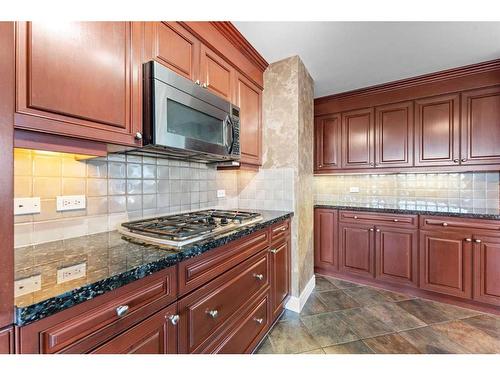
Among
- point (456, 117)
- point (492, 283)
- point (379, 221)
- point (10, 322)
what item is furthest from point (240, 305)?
point (456, 117)

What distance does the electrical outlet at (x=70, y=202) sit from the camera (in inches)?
45.5

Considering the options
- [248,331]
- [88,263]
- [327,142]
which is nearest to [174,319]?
[88,263]

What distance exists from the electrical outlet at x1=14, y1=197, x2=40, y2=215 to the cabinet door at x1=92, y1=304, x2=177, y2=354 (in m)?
0.75

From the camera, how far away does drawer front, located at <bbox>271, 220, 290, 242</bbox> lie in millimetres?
1833

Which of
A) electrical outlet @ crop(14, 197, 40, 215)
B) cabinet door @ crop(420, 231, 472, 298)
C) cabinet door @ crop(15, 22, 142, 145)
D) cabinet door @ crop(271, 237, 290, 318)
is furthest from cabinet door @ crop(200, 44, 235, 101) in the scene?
cabinet door @ crop(420, 231, 472, 298)

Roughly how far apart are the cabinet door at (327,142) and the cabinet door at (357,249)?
841 millimetres

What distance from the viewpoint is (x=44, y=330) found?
0.59 meters

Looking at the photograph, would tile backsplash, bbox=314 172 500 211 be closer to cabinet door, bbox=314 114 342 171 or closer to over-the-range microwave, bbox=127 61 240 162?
cabinet door, bbox=314 114 342 171

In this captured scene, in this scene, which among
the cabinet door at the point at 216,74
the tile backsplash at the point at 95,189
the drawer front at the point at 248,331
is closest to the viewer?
the tile backsplash at the point at 95,189

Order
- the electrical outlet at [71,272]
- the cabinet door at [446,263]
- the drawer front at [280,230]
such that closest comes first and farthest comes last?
the electrical outlet at [71,272], the drawer front at [280,230], the cabinet door at [446,263]

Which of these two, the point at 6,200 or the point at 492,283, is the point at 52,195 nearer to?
the point at 6,200

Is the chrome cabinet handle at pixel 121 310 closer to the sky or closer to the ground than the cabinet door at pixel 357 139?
closer to the ground

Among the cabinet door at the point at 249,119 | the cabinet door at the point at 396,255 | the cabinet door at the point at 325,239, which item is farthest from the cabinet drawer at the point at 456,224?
the cabinet door at the point at 249,119

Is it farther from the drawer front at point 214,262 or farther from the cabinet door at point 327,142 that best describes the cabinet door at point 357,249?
the drawer front at point 214,262
